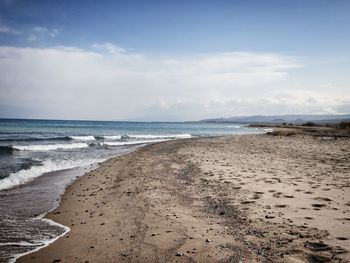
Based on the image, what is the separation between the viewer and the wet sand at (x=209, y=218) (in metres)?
4.91

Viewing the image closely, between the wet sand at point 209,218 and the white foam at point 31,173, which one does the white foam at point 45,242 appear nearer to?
the wet sand at point 209,218

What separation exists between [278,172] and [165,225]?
22.6 ft

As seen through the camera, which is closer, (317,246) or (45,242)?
(317,246)

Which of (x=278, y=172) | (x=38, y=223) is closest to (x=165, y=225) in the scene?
(x=38, y=223)

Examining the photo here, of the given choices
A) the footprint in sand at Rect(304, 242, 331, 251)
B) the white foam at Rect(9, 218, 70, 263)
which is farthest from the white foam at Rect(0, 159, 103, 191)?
the footprint in sand at Rect(304, 242, 331, 251)

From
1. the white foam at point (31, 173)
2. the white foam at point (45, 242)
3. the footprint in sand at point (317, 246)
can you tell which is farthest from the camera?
the white foam at point (31, 173)

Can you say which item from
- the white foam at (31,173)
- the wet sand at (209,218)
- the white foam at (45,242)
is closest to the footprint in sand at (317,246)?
the wet sand at (209,218)

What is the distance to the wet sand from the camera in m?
4.91

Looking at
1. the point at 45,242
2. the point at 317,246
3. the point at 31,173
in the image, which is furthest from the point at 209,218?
the point at 31,173

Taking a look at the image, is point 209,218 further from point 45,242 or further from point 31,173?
point 31,173

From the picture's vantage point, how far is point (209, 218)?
659cm

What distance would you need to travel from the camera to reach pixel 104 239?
5699 millimetres


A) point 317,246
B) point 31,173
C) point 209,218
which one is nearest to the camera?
point 317,246

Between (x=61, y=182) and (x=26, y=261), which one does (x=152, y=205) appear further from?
(x=61, y=182)
